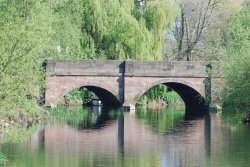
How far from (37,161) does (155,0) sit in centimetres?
3116

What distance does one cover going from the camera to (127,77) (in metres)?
49.3

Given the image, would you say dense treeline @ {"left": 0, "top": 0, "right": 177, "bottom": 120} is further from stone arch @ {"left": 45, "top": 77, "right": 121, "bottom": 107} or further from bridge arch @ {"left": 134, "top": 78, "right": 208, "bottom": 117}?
bridge arch @ {"left": 134, "top": 78, "right": 208, "bottom": 117}

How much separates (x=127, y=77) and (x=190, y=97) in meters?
7.45

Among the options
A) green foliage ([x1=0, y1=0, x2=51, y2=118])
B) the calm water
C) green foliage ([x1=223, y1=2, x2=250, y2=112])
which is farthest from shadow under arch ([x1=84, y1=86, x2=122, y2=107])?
green foliage ([x1=0, y1=0, x2=51, y2=118])

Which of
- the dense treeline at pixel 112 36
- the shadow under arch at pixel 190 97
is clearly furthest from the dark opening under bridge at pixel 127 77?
the dense treeline at pixel 112 36

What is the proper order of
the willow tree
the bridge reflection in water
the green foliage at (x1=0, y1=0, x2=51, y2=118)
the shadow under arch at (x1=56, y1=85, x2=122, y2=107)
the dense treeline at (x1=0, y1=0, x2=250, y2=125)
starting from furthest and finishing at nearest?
the shadow under arch at (x1=56, y1=85, x2=122, y2=107)
the willow tree
the bridge reflection in water
the dense treeline at (x1=0, y1=0, x2=250, y2=125)
the green foliage at (x1=0, y1=0, x2=51, y2=118)

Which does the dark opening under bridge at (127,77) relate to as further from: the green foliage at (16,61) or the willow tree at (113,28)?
the green foliage at (16,61)

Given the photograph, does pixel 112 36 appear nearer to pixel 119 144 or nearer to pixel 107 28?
pixel 107 28

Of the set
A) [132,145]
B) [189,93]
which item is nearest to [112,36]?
[189,93]

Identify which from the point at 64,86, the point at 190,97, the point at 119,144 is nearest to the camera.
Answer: the point at 119,144

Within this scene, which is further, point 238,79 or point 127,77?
point 127,77

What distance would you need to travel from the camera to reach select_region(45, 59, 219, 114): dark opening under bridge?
157 ft

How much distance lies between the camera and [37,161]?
22.9 metres

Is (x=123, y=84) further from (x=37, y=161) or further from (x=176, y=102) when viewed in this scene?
(x=37, y=161)
